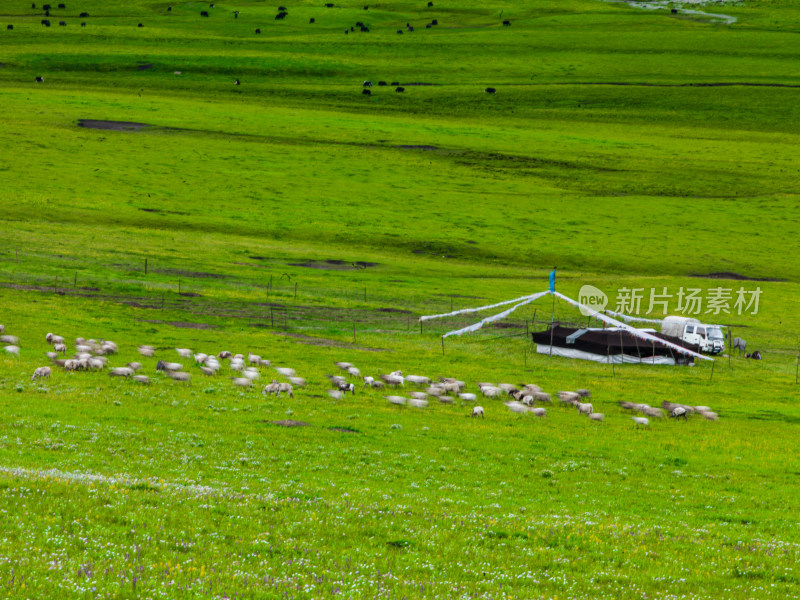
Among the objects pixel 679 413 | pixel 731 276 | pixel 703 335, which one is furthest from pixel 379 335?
pixel 731 276

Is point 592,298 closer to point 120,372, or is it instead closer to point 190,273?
point 190,273

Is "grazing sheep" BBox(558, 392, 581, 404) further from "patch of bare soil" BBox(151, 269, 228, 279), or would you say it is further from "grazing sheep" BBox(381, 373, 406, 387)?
"patch of bare soil" BBox(151, 269, 228, 279)

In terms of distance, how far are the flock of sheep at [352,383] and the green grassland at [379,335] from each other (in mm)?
875

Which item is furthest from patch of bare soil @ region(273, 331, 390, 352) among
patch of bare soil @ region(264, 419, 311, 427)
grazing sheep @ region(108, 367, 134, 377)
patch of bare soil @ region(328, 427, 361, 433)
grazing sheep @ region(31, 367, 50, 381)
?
patch of bare soil @ region(328, 427, 361, 433)

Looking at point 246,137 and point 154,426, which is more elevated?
point 246,137

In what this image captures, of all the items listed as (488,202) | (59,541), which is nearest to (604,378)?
(59,541)

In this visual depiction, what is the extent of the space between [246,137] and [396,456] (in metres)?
128

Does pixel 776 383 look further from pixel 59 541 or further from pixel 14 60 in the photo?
pixel 14 60

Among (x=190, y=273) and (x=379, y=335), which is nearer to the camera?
(x=379, y=335)

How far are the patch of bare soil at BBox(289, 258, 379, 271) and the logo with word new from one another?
2342 centimetres

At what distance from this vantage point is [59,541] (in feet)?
41.2

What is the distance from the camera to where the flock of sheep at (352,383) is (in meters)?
38.8

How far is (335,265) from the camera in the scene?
8638cm

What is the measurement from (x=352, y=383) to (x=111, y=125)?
11994cm
